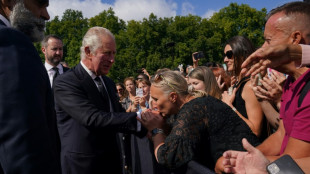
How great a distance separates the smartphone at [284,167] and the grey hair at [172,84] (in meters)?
1.48

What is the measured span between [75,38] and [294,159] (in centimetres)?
4364

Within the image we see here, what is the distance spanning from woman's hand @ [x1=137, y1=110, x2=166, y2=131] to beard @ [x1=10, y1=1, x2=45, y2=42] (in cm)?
130

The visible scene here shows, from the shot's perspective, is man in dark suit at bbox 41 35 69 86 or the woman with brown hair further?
man in dark suit at bbox 41 35 69 86

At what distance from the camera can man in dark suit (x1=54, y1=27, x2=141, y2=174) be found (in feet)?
8.73

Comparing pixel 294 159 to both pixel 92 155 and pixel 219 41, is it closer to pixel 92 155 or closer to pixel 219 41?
pixel 92 155

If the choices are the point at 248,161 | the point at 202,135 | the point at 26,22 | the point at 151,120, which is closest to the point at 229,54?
the point at 151,120

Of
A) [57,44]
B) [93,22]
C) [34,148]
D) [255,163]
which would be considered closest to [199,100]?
[255,163]

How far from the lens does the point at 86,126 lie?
269 centimetres

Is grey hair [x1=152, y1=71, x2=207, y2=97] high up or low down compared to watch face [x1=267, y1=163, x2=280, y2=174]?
up

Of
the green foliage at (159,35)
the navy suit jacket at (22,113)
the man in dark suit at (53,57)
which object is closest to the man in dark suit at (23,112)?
the navy suit jacket at (22,113)

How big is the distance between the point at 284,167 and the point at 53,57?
4.85m

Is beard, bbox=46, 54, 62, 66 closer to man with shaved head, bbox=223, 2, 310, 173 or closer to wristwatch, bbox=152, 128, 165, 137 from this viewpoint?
wristwatch, bbox=152, 128, 165, 137

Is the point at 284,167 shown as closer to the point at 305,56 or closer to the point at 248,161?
the point at 248,161

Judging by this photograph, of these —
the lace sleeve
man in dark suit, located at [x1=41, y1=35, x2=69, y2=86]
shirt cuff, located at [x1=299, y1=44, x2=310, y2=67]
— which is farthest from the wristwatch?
man in dark suit, located at [x1=41, y1=35, x2=69, y2=86]
